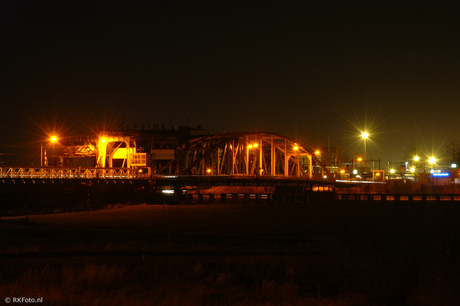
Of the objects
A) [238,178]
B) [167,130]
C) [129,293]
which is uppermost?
[167,130]

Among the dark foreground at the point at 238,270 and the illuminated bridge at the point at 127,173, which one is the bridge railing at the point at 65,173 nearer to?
the illuminated bridge at the point at 127,173

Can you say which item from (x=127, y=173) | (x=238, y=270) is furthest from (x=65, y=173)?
(x=238, y=270)

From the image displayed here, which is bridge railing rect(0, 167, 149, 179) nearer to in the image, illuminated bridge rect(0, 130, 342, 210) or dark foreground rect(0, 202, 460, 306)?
illuminated bridge rect(0, 130, 342, 210)

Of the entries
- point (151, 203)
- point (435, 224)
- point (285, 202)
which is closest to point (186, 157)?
point (151, 203)

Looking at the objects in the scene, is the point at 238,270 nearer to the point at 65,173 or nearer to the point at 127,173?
the point at 65,173

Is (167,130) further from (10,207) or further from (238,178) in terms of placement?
(10,207)

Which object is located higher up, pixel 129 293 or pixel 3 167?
pixel 3 167

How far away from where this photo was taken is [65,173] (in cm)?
8125

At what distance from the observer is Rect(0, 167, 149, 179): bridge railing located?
71.6 m

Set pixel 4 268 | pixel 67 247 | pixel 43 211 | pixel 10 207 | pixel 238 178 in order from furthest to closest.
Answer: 1. pixel 238 178
2. pixel 10 207
3. pixel 43 211
4. pixel 67 247
5. pixel 4 268

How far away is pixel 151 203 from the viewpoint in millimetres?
A: 74875

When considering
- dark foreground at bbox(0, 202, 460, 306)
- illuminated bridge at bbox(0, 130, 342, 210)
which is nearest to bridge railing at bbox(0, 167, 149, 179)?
illuminated bridge at bbox(0, 130, 342, 210)

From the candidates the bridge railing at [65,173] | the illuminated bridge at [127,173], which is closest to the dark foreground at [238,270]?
the illuminated bridge at [127,173]

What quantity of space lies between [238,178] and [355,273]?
235 feet
